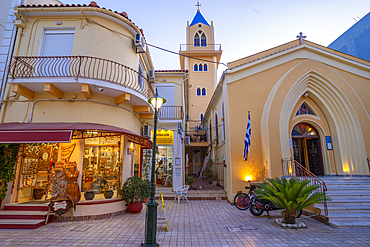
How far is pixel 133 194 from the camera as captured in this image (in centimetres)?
870

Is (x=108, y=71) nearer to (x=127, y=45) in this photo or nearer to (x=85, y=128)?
(x=127, y=45)

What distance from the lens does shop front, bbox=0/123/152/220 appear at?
7125 mm

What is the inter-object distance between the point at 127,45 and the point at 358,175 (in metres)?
14.1

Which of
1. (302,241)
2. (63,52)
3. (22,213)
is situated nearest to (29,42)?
(63,52)

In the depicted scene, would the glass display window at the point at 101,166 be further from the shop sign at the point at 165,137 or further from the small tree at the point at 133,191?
the shop sign at the point at 165,137

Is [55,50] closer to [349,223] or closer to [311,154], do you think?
[349,223]

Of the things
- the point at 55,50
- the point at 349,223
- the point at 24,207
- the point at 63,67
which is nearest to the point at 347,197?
the point at 349,223

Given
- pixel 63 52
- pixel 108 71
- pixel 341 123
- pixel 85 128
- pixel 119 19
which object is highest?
pixel 119 19

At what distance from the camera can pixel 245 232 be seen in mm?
6156

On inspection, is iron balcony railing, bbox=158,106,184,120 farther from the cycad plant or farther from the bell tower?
the bell tower

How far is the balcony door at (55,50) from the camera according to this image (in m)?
8.19

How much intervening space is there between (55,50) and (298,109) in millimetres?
13621

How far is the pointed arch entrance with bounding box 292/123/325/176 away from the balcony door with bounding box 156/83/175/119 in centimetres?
810

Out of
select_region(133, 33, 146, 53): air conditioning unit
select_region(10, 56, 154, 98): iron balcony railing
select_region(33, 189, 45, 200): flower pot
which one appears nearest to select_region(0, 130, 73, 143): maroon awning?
select_region(10, 56, 154, 98): iron balcony railing
